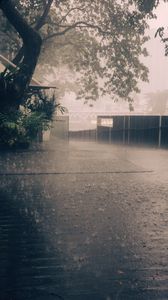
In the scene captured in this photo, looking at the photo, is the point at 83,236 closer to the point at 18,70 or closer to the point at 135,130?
the point at 18,70

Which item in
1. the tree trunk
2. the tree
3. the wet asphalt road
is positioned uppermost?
the tree

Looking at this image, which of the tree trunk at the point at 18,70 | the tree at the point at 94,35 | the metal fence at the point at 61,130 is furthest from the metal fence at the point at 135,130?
the tree trunk at the point at 18,70

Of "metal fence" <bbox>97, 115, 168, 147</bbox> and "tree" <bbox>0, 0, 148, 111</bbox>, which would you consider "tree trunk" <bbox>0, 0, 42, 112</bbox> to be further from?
"tree" <bbox>0, 0, 148, 111</bbox>

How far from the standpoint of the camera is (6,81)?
13.7 m

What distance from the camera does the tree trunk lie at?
13.6 meters

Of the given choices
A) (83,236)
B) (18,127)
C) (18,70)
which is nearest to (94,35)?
(18,70)

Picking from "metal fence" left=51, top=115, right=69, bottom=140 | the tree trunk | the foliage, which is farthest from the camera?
"metal fence" left=51, top=115, right=69, bottom=140

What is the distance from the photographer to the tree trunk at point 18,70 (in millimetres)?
13578

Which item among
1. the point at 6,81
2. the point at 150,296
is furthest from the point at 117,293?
the point at 6,81

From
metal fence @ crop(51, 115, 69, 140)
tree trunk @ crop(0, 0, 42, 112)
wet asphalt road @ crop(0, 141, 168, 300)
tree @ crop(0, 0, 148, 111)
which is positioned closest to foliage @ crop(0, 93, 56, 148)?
tree trunk @ crop(0, 0, 42, 112)

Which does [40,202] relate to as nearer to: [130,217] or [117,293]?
[130,217]

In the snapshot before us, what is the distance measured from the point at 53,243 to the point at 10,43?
1018 inches

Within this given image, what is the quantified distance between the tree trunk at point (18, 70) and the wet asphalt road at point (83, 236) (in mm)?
5675

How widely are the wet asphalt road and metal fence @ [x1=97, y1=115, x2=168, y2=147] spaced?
10.3 m
